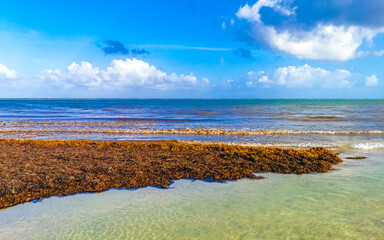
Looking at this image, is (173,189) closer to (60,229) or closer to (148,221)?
(148,221)

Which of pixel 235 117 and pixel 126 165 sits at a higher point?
pixel 126 165

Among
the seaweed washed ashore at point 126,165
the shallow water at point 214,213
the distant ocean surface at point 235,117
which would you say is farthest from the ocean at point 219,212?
the distant ocean surface at point 235,117

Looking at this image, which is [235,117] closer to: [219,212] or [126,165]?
[126,165]

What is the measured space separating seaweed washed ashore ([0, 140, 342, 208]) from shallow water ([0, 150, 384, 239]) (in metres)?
0.58

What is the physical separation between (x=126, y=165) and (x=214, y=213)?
499 centimetres

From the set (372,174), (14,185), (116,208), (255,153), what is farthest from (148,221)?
(372,174)

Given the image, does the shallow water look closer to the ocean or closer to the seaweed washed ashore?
the ocean

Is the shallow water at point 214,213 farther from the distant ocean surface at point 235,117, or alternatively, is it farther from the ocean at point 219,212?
the distant ocean surface at point 235,117

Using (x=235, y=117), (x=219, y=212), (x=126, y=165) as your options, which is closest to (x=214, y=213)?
(x=219, y=212)

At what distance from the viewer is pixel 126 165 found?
10.5 metres

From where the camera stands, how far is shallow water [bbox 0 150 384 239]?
19.0 ft

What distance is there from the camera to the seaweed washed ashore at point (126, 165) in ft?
27.1

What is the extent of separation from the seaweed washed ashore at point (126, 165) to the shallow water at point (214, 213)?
584mm

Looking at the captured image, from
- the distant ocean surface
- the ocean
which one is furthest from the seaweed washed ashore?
the distant ocean surface
